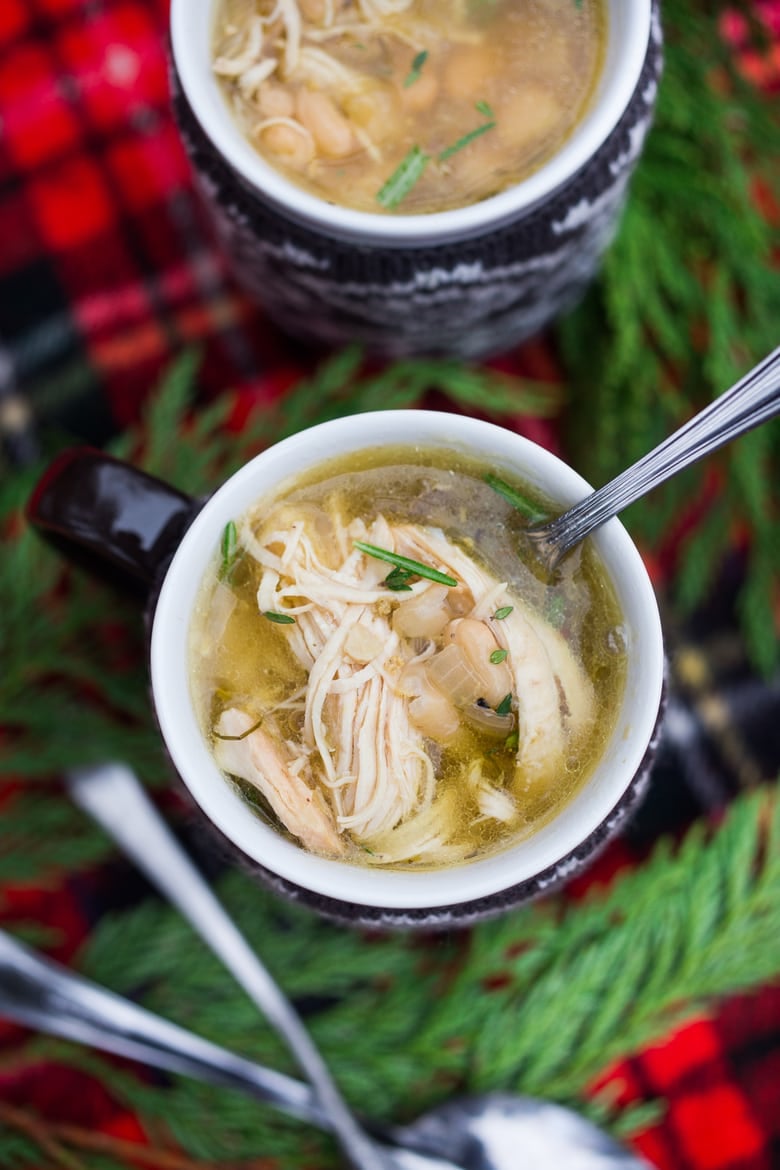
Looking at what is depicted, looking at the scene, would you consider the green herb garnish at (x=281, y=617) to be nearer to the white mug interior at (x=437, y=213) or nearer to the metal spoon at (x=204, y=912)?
the white mug interior at (x=437, y=213)

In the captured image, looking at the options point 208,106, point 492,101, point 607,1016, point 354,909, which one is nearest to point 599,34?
point 492,101

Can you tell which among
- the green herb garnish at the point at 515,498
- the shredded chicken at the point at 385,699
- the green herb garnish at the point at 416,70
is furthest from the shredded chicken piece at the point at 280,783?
the green herb garnish at the point at 416,70

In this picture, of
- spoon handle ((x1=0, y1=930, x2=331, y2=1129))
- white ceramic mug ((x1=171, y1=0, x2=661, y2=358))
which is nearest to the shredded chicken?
white ceramic mug ((x1=171, y1=0, x2=661, y2=358))

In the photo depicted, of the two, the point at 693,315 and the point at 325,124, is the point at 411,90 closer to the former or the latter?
the point at 325,124

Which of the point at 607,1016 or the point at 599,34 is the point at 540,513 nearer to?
the point at 599,34

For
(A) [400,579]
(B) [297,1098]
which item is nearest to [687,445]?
(A) [400,579]
